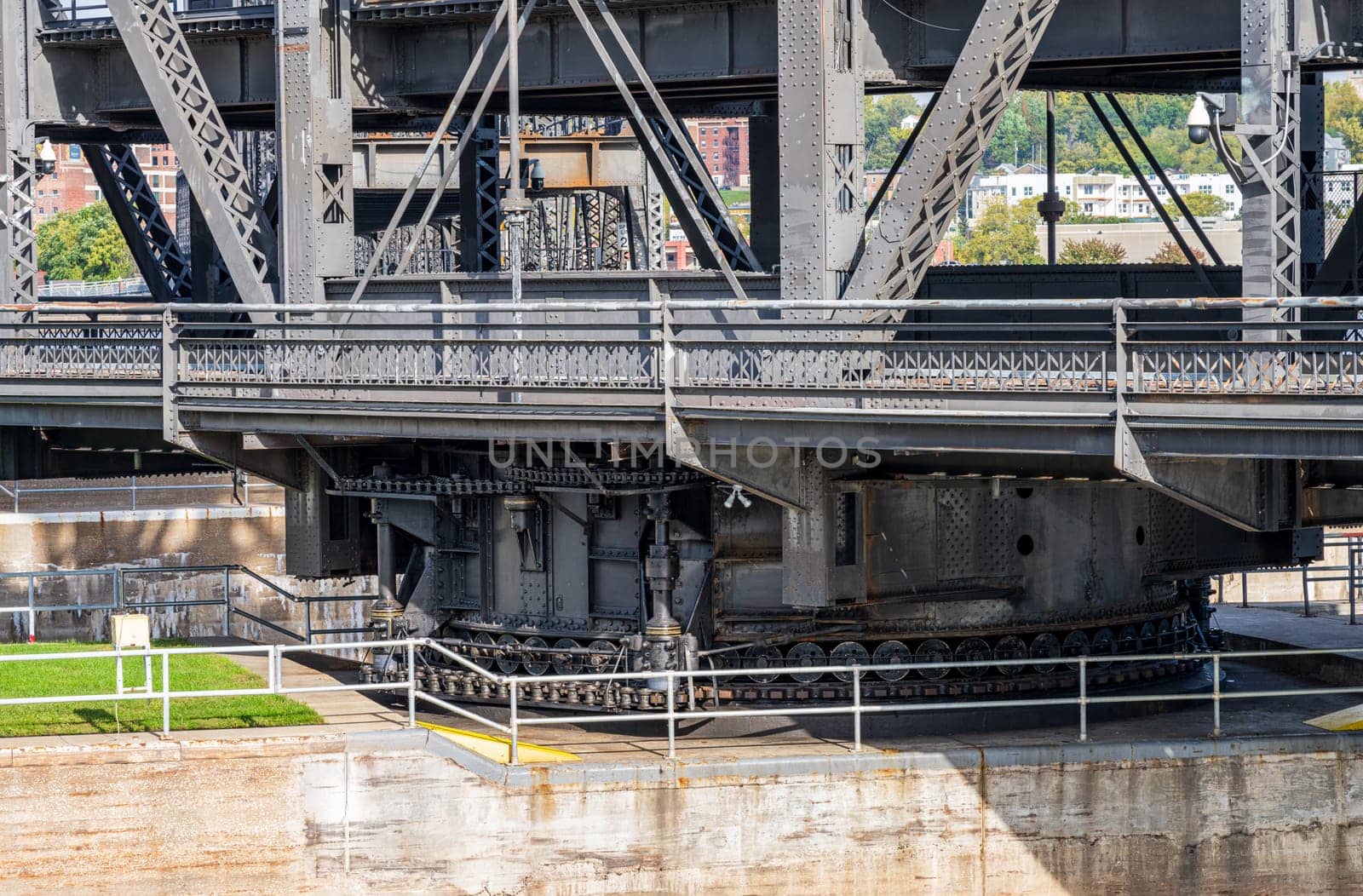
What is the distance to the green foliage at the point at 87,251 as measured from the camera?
13088 cm

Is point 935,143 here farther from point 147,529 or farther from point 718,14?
point 147,529

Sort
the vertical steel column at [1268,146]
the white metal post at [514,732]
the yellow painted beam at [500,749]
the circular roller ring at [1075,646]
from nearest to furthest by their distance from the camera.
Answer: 1. the vertical steel column at [1268,146]
2. the white metal post at [514,732]
3. the yellow painted beam at [500,749]
4. the circular roller ring at [1075,646]

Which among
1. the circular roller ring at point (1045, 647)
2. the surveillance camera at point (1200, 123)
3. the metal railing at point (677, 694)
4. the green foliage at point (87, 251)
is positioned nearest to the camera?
the surveillance camera at point (1200, 123)

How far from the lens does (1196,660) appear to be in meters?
21.6

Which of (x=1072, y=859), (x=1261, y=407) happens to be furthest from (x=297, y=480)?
(x=1261, y=407)

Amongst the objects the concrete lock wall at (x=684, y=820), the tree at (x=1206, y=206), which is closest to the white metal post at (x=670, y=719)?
the concrete lock wall at (x=684, y=820)

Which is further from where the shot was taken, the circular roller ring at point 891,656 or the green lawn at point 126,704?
the circular roller ring at point 891,656

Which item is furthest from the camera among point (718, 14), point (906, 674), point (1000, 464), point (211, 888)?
point (718, 14)

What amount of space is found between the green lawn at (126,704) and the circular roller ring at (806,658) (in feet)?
15.1

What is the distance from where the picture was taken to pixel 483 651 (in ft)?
70.0

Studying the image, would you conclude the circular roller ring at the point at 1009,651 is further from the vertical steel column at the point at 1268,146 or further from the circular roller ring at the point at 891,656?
the vertical steel column at the point at 1268,146

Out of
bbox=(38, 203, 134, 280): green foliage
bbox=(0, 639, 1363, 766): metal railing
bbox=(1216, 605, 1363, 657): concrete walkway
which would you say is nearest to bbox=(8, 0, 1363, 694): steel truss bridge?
bbox=(0, 639, 1363, 766): metal railing

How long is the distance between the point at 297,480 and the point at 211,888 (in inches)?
260

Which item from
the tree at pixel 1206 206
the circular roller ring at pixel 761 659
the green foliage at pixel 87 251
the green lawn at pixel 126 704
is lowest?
the green lawn at pixel 126 704
